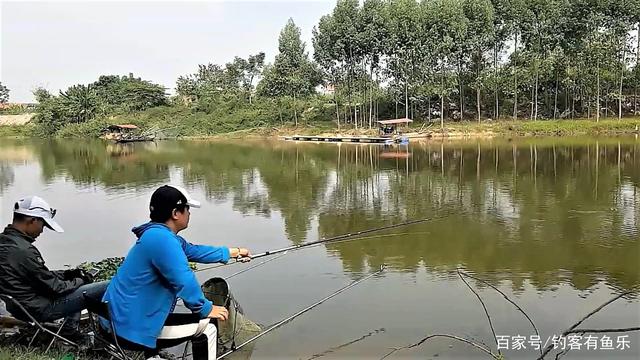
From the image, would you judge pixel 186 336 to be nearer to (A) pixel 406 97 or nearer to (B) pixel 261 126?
(A) pixel 406 97

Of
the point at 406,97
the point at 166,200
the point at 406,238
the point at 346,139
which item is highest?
the point at 406,97

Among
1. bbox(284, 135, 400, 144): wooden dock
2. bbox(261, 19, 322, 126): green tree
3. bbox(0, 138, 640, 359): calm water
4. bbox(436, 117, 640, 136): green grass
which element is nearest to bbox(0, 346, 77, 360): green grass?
bbox(0, 138, 640, 359): calm water

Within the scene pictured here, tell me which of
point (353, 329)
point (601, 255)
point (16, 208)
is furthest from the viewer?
point (601, 255)

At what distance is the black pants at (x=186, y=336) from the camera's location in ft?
9.60

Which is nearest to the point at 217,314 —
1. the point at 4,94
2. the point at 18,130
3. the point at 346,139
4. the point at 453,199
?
the point at 453,199

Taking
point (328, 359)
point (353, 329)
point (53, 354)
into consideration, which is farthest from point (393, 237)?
point (53, 354)

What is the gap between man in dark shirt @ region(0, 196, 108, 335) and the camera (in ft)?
11.2

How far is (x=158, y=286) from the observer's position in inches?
108

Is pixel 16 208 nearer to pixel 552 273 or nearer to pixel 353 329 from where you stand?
pixel 353 329

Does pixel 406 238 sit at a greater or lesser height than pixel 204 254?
lesser

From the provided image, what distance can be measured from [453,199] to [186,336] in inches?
421

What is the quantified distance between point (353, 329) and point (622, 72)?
1541 inches

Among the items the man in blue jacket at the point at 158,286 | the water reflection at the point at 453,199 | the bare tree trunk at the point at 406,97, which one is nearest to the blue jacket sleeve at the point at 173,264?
the man in blue jacket at the point at 158,286

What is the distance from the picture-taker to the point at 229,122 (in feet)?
164
